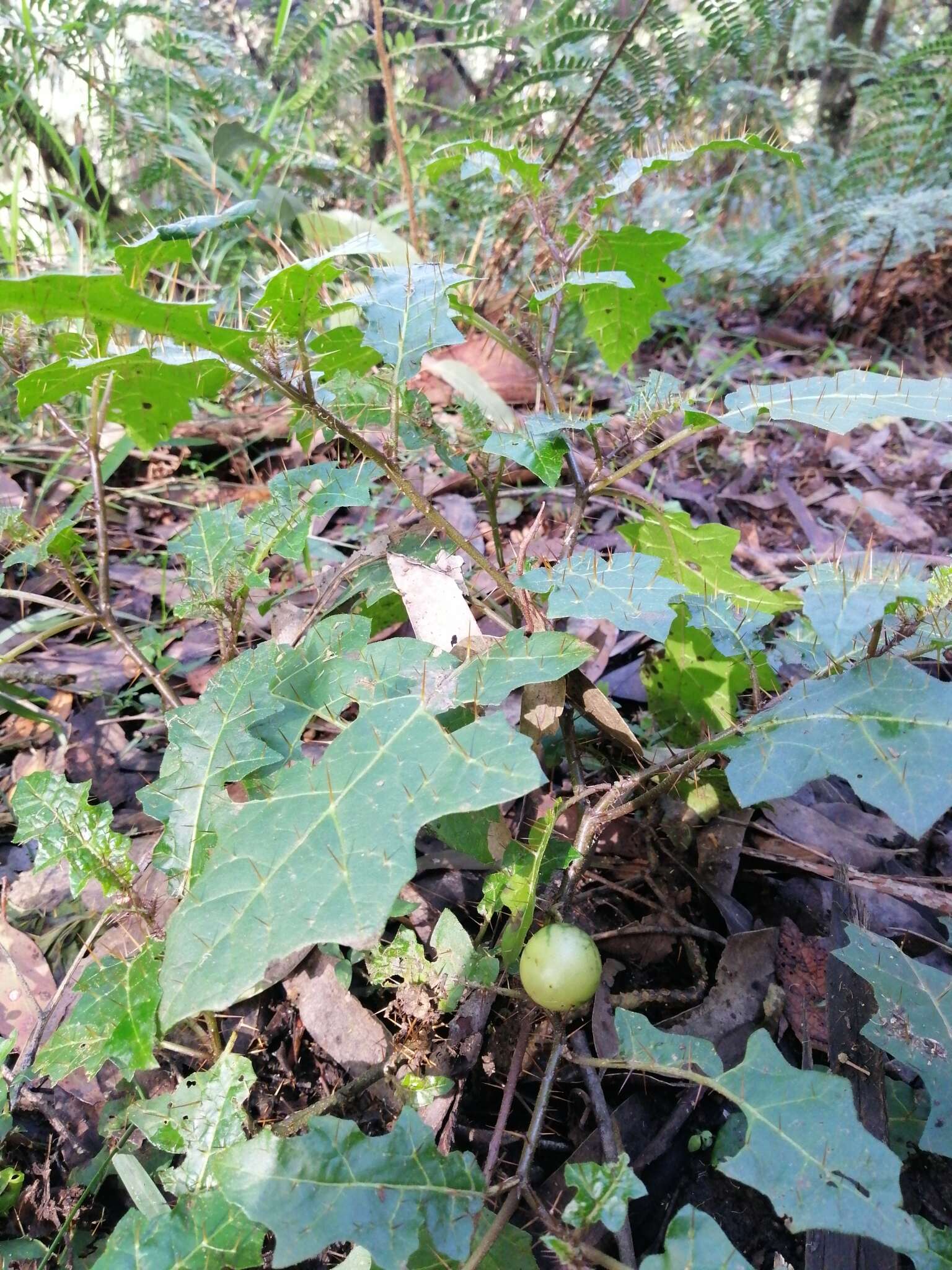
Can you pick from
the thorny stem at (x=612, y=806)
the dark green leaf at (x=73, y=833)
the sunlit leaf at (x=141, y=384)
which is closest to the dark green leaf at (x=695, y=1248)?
the thorny stem at (x=612, y=806)

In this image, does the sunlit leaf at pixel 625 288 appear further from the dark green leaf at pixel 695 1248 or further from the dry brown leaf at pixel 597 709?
the dark green leaf at pixel 695 1248

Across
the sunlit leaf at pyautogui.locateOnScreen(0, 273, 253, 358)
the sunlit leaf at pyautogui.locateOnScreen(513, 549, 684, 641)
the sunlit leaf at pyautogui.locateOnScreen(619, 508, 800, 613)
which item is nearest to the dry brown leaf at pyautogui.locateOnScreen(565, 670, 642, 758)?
the sunlit leaf at pyautogui.locateOnScreen(513, 549, 684, 641)

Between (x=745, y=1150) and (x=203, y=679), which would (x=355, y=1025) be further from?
(x=203, y=679)

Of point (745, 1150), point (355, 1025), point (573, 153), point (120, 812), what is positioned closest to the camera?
point (745, 1150)

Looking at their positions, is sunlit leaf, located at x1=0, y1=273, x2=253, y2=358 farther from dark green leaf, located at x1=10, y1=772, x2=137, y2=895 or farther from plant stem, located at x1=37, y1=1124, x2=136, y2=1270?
plant stem, located at x1=37, y1=1124, x2=136, y2=1270

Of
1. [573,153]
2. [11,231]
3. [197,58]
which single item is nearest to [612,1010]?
[11,231]

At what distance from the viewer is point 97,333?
116 centimetres

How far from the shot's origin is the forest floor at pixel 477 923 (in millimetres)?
1179

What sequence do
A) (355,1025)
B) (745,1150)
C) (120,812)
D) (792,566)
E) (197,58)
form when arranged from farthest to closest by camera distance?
(197,58) < (792,566) < (120,812) < (355,1025) < (745,1150)

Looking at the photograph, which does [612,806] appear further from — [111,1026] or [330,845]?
[111,1026]

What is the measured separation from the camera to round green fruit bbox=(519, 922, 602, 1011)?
39.4 inches

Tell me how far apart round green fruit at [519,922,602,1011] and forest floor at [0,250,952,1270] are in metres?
0.21

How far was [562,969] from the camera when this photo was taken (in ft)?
3.29

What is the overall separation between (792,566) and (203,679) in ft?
5.55
